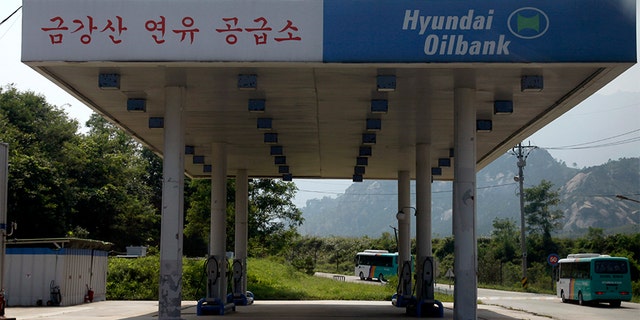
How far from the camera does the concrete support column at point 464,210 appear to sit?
1700 centimetres

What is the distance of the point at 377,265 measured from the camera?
6738cm

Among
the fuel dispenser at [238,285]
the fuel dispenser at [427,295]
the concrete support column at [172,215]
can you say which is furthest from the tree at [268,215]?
the concrete support column at [172,215]

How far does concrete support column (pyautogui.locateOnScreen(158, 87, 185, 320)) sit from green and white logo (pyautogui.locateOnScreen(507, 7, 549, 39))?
719 centimetres

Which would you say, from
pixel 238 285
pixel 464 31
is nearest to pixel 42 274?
pixel 238 285

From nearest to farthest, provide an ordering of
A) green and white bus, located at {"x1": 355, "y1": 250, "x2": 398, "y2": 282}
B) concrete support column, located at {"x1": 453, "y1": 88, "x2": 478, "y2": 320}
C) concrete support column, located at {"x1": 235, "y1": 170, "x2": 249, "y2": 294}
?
1. concrete support column, located at {"x1": 453, "y1": 88, "x2": 478, "y2": 320}
2. concrete support column, located at {"x1": 235, "y1": 170, "x2": 249, "y2": 294}
3. green and white bus, located at {"x1": 355, "y1": 250, "x2": 398, "y2": 282}

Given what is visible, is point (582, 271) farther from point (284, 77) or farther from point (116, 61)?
point (116, 61)

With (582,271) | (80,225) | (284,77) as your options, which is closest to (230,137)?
(284,77)

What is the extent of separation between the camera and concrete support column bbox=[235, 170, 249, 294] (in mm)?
30109

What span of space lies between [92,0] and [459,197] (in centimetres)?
819

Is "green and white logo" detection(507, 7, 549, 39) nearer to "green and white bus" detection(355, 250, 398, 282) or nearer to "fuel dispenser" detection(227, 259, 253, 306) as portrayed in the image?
"fuel dispenser" detection(227, 259, 253, 306)

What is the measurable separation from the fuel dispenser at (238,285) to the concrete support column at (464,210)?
12.2 meters

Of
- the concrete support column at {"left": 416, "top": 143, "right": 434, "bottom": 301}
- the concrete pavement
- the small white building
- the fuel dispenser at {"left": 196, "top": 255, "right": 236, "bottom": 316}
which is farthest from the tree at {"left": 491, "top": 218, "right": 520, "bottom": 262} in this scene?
the fuel dispenser at {"left": 196, "top": 255, "right": 236, "bottom": 316}

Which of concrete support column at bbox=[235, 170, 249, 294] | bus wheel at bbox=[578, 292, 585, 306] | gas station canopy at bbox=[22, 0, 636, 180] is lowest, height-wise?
bus wheel at bbox=[578, 292, 585, 306]

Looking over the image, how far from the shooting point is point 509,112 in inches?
764
